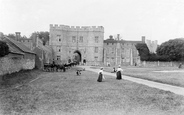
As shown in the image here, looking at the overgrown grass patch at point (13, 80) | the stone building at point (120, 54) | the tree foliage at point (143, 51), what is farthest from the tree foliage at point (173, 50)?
the overgrown grass patch at point (13, 80)

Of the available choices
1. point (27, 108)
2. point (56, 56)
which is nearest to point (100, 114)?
point (27, 108)

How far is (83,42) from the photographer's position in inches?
2030

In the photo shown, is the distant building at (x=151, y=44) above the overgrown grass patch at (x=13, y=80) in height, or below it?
above

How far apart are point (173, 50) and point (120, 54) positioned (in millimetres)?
14984

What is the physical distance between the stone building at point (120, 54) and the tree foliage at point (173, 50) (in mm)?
7234

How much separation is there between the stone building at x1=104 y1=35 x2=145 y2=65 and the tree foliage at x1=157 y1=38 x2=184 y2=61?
23.7 feet

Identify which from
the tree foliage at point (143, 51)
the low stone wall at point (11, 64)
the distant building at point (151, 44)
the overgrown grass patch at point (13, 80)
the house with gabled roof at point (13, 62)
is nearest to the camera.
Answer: the overgrown grass patch at point (13, 80)

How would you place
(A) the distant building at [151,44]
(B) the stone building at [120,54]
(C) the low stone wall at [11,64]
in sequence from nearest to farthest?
(C) the low stone wall at [11,64]
(B) the stone building at [120,54]
(A) the distant building at [151,44]

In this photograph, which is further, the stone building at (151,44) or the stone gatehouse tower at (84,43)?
the stone building at (151,44)

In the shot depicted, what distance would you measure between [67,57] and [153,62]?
22.9 meters

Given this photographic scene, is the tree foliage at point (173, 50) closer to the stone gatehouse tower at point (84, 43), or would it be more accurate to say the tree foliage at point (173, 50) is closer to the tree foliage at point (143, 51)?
the tree foliage at point (143, 51)

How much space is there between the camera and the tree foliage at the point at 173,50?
5372cm

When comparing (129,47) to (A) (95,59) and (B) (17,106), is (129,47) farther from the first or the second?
(B) (17,106)

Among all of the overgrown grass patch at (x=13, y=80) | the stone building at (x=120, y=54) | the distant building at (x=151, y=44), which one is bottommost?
the overgrown grass patch at (x=13, y=80)
